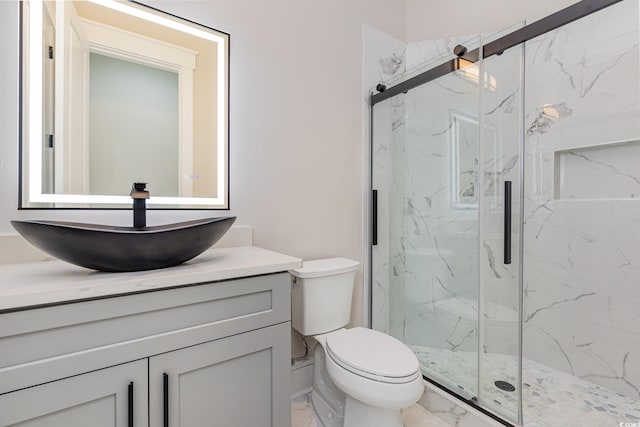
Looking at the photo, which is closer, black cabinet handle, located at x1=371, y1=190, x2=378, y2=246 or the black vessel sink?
the black vessel sink

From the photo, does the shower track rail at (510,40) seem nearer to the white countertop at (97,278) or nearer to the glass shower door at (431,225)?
the glass shower door at (431,225)

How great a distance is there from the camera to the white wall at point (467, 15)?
1724mm

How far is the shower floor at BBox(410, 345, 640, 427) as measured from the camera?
4.67 feet

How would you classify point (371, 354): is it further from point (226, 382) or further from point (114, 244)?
point (114, 244)

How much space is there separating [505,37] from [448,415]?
6.11ft

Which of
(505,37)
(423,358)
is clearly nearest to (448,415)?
(423,358)

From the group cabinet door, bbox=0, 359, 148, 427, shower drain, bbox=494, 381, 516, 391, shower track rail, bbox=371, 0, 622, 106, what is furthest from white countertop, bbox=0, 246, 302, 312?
shower track rail, bbox=371, 0, 622, 106

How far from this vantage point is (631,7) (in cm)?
156

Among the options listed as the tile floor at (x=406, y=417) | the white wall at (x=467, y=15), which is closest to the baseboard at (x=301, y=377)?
the tile floor at (x=406, y=417)

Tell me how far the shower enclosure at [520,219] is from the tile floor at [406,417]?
19 cm

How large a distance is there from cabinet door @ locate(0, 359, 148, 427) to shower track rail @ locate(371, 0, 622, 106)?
6.20 ft

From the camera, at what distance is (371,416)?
3.98ft

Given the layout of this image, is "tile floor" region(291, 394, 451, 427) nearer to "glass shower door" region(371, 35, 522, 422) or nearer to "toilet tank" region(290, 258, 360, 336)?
"glass shower door" region(371, 35, 522, 422)

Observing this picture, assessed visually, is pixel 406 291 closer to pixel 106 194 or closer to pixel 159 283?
pixel 159 283
